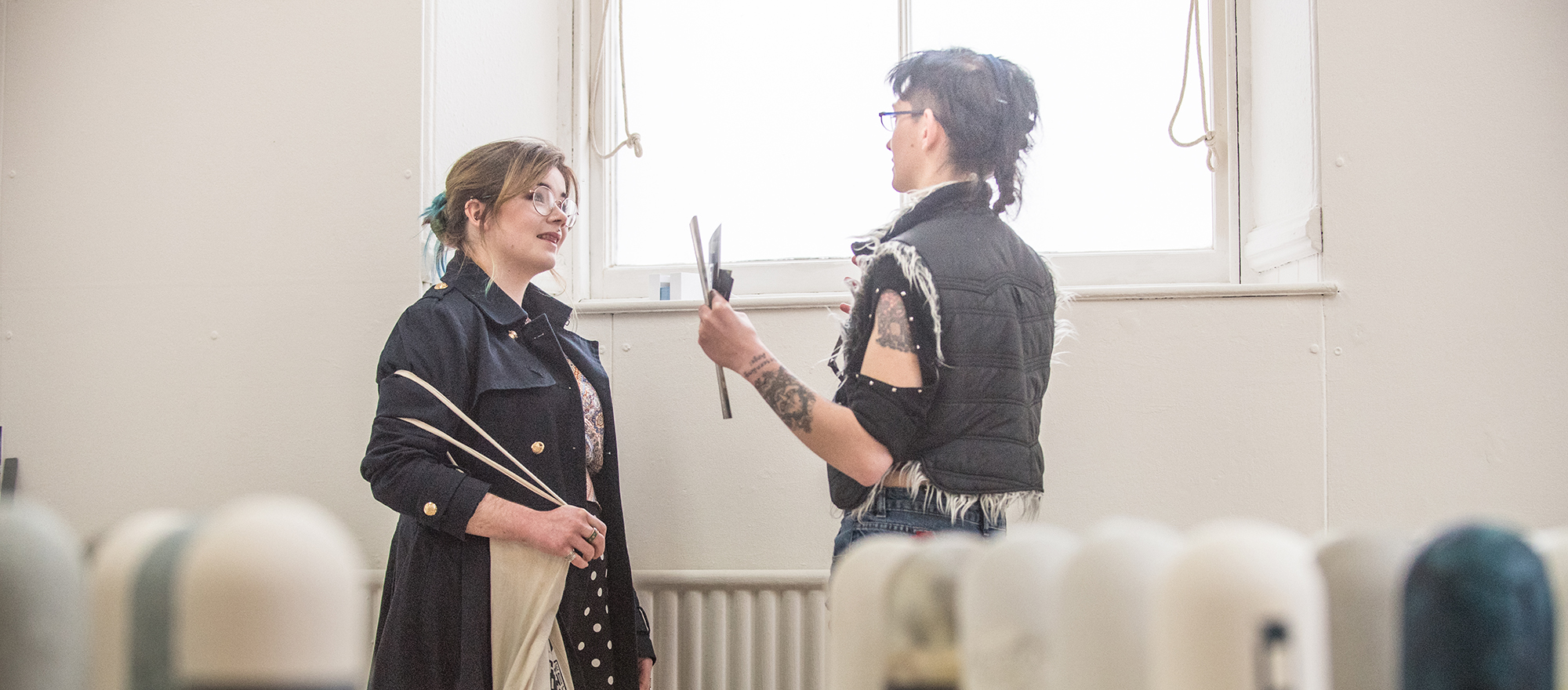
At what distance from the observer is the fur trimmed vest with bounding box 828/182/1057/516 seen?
1.18m

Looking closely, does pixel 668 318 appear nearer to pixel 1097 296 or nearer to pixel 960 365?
pixel 1097 296

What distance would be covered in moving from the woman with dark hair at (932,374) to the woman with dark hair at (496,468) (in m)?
0.36

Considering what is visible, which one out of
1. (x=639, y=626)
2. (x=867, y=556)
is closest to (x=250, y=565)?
(x=867, y=556)

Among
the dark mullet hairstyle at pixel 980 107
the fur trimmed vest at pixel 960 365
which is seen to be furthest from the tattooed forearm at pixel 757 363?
the dark mullet hairstyle at pixel 980 107

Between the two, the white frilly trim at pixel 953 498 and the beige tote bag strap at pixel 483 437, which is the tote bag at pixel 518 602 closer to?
the beige tote bag strap at pixel 483 437

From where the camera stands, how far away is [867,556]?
17.5 inches

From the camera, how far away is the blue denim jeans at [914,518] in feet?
3.93

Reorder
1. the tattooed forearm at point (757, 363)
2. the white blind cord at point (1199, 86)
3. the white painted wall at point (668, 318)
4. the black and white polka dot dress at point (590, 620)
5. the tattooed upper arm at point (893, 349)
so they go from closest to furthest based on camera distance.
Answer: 1. the tattooed upper arm at point (893, 349)
2. the tattooed forearm at point (757, 363)
3. the black and white polka dot dress at point (590, 620)
4. the white painted wall at point (668, 318)
5. the white blind cord at point (1199, 86)

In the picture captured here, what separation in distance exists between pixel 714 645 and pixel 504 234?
2.79 feet

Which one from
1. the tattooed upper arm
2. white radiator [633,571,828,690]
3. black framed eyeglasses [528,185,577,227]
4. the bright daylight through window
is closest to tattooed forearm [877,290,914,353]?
the tattooed upper arm

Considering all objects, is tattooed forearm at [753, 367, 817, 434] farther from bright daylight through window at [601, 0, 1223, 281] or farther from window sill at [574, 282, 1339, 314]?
bright daylight through window at [601, 0, 1223, 281]

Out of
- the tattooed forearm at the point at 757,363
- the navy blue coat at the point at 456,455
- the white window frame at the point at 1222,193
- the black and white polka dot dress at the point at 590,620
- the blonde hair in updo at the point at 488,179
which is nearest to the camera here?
the tattooed forearm at the point at 757,363

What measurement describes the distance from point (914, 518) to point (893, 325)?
0.76 feet

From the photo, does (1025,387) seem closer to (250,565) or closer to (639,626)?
(639,626)
